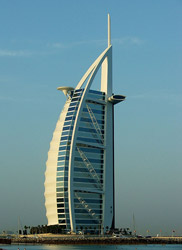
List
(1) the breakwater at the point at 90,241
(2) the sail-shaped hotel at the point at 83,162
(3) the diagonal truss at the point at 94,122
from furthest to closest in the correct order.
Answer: (3) the diagonal truss at the point at 94,122 < (2) the sail-shaped hotel at the point at 83,162 < (1) the breakwater at the point at 90,241

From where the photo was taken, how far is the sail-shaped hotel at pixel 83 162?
17288cm

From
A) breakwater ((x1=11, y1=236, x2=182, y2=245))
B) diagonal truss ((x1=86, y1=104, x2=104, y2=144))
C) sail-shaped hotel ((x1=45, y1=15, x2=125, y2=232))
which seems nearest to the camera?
breakwater ((x1=11, y1=236, x2=182, y2=245))

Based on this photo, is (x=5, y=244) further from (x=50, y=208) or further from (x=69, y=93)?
Result: (x=69, y=93)

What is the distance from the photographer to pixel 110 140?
18250 cm

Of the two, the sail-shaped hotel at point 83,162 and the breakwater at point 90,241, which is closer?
the breakwater at point 90,241

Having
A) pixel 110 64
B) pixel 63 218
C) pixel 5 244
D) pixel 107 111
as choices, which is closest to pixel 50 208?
pixel 63 218

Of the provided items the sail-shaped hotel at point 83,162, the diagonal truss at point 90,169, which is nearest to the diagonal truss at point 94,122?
the sail-shaped hotel at point 83,162

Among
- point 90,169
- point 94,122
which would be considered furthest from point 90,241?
point 94,122

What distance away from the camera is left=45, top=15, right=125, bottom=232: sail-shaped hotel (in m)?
173

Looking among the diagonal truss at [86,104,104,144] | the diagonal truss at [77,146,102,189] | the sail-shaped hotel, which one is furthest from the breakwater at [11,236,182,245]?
the diagonal truss at [86,104,104,144]

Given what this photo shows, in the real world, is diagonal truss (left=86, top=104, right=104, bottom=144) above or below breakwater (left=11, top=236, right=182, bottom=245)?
above

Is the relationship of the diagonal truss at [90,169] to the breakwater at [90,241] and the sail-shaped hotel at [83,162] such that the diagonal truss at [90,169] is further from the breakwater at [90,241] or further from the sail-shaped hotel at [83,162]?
the breakwater at [90,241]

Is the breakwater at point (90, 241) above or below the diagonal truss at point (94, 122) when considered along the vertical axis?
below

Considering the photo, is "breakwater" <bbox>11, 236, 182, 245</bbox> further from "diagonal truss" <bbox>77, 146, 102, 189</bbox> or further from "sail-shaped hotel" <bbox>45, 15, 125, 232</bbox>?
"diagonal truss" <bbox>77, 146, 102, 189</bbox>
